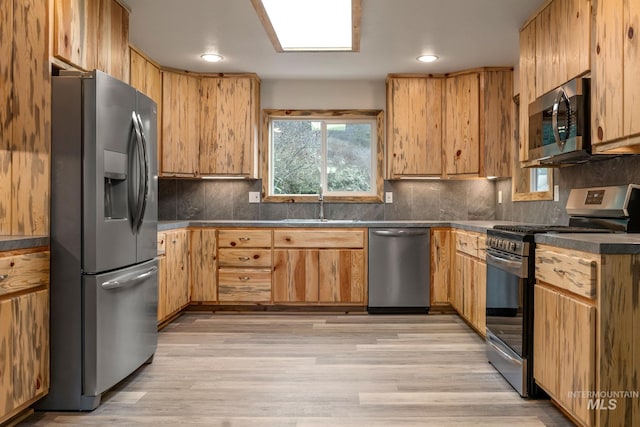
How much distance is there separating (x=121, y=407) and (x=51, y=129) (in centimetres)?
140

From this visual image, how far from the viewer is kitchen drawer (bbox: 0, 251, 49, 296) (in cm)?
193

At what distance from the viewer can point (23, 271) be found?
204 cm

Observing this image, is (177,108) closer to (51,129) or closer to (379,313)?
(51,129)

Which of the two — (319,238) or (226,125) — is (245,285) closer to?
(319,238)

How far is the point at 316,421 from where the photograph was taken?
2139 mm

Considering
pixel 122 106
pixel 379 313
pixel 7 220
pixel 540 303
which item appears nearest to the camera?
pixel 7 220

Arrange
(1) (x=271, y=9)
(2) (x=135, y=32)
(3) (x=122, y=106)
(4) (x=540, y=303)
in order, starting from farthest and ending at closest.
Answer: (2) (x=135, y=32)
(1) (x=271, y=9)
(3) (x=122, y=106)
(4) (x=540, y=303)

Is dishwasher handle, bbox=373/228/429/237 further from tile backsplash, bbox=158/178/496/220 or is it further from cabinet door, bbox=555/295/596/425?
cabinet door, bbox=555/295/596/425

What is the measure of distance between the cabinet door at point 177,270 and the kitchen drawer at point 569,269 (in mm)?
2758

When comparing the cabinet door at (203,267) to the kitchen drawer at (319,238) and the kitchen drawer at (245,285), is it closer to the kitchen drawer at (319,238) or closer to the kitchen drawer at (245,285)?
the kitchen drawer at (245,285)

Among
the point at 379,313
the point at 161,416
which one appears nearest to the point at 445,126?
the point at 379,313

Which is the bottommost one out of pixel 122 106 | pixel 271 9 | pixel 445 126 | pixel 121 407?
pixel 121 407

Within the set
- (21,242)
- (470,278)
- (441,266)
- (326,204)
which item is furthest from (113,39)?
(441,266)

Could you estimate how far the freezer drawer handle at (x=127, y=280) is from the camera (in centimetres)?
234
